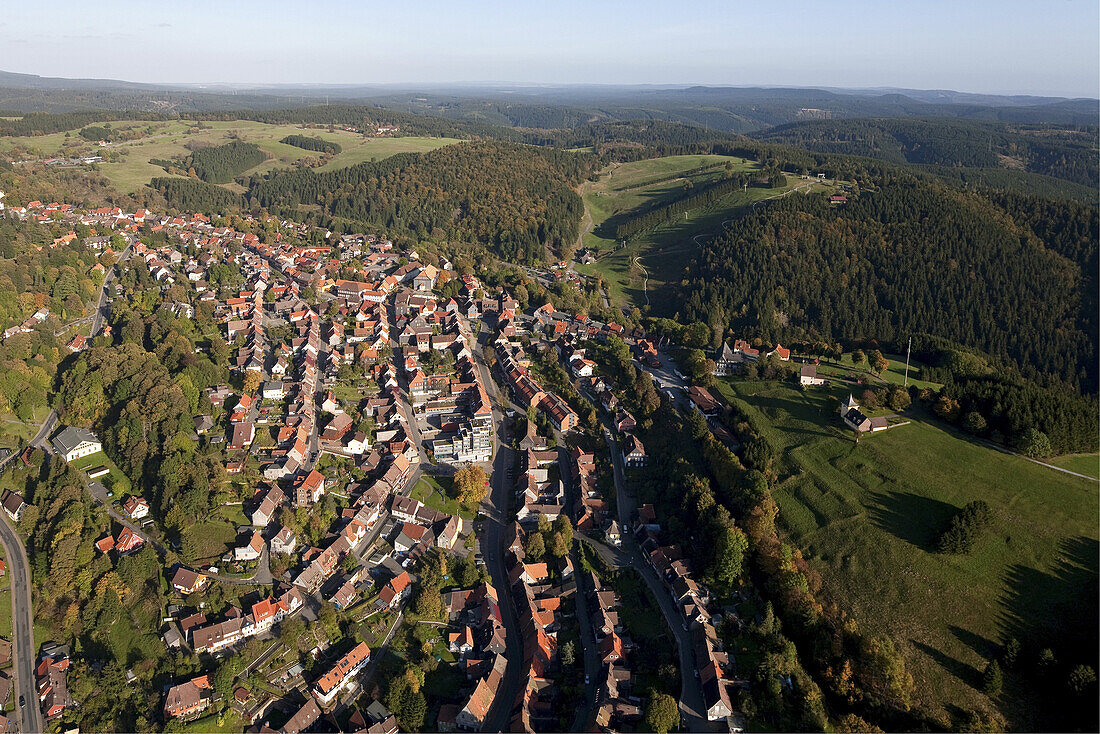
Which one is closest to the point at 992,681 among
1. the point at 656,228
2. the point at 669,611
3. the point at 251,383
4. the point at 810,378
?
the point at 669,611

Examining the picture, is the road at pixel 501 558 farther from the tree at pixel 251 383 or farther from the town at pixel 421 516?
the tree at pixel 251 383

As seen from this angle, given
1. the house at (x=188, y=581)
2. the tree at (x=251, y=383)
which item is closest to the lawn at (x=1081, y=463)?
the house at (x=188, y=581)

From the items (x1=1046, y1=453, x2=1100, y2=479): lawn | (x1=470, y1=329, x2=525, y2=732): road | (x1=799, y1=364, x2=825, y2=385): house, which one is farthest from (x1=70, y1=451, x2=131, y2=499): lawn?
(x1=1046, y1=453, x2=1100, y2=479): lawn

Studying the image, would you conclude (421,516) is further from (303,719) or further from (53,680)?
(53,680)

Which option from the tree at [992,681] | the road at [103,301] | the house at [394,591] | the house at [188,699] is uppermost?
the road at [103,301]

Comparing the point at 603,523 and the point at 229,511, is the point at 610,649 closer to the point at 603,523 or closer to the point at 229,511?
the point at 603,523

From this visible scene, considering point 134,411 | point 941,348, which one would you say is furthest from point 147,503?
point 941,348
